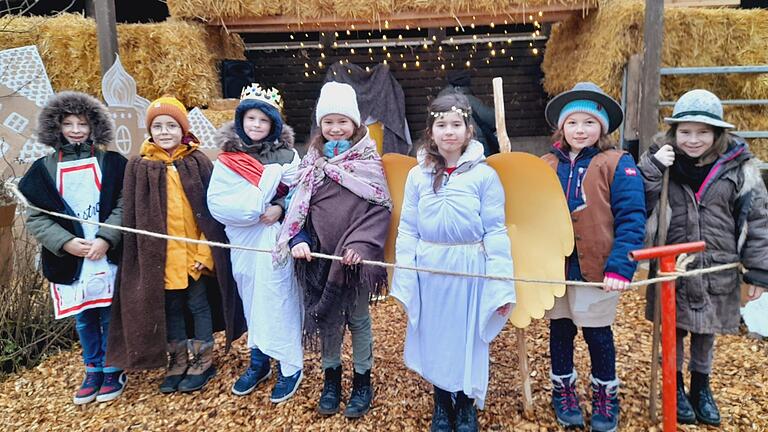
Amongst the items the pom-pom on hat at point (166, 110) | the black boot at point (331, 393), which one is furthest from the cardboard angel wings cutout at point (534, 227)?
the pom-pom on hat at point (166, 110)

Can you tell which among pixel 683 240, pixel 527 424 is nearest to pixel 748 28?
pixel 683 240

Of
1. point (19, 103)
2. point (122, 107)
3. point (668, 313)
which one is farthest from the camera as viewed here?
point (19, 103)

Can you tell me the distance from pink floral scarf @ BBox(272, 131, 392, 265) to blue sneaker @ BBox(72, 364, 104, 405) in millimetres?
1384

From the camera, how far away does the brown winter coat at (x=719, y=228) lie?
2166 millimetres

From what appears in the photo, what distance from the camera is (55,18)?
4.52 m

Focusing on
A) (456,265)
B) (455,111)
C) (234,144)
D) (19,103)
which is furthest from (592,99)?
(19,103)

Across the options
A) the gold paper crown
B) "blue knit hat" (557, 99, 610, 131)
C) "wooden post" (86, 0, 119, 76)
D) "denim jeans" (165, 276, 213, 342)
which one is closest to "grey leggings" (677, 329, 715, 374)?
"blue knit hat" (557, 99, 610, 131)

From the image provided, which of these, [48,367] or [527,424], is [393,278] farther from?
[48,367]

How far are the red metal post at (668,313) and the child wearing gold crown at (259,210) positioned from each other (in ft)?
5.39

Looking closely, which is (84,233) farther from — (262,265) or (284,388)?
(284,388)

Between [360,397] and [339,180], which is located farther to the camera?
[360,397]

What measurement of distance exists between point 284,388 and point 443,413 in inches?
36.0

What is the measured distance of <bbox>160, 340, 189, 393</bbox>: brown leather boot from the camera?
288 centimetres

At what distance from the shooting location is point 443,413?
237cm
